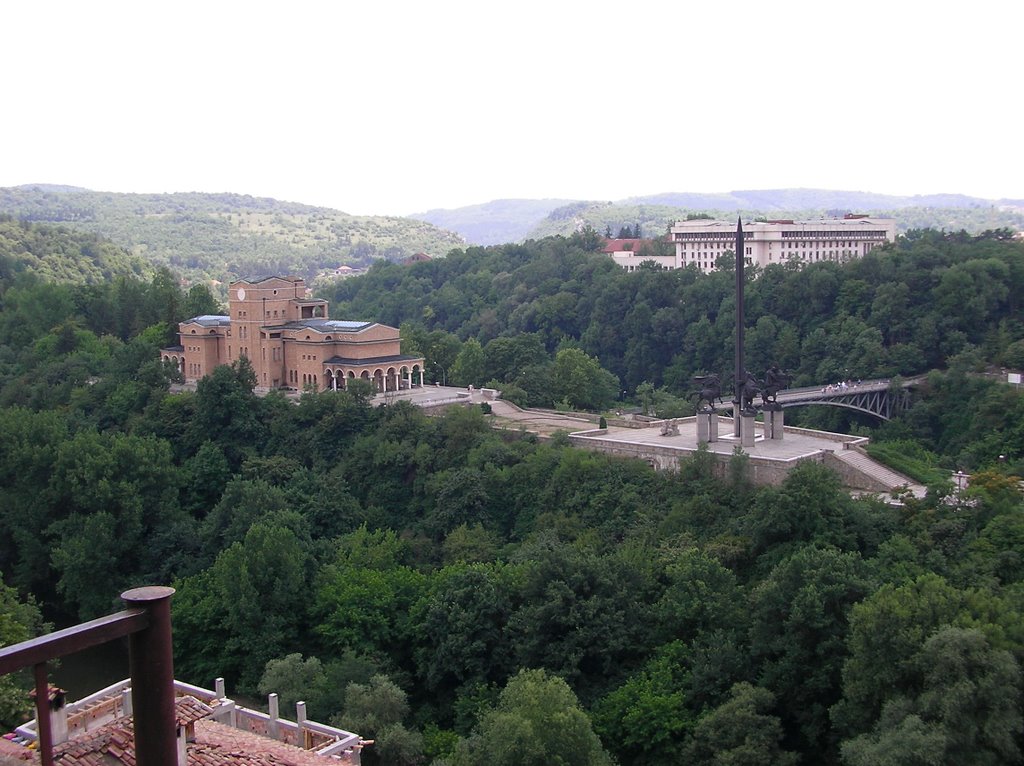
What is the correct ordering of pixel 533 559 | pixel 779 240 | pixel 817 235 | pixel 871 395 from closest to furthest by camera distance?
pixel 533 559, pixel 871 395, pixel 779 240, pixel 817 235

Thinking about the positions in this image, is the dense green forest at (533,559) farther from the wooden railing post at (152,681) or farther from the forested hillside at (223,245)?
the forested hillside at (223,245)

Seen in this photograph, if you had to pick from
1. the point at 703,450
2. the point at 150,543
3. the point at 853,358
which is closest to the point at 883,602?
the point at 703,450

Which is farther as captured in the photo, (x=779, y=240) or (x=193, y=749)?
(x=779, y=240)

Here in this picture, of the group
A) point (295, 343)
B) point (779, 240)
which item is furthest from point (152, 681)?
point (779, 240)

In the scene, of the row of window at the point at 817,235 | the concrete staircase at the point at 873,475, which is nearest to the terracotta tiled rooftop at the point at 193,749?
the concrete staircase at the point at 873,475

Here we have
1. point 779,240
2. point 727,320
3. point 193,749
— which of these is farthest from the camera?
point 779,240

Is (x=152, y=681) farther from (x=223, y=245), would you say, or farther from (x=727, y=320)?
(x=223, y=245)
